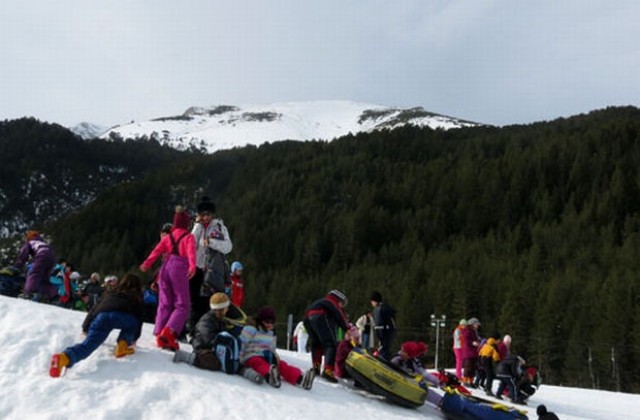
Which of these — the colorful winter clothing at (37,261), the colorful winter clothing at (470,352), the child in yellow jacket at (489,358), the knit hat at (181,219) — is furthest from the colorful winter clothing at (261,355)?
the colorful winter clothing at (470,352)

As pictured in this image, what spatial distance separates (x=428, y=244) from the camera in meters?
105

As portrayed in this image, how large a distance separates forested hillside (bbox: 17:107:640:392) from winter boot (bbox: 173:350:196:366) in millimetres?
33541

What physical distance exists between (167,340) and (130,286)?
813mm

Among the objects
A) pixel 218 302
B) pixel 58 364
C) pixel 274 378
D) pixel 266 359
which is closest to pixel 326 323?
pixel 266 359

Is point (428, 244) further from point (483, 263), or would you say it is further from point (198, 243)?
point (198, 243)

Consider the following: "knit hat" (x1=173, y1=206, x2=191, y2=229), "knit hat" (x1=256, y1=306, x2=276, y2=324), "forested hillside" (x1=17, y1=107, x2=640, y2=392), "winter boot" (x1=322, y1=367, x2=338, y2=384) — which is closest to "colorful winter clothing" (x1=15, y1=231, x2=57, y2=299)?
"knit hat" (x1=173, y1=206, x2=191, y2=229)

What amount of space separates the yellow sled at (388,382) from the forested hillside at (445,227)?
103 ft

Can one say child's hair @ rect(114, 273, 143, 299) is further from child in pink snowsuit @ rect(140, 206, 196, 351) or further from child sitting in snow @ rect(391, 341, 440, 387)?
child sitting in snow @ rect(391, 341, 440, 387)

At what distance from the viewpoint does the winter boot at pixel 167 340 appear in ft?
23.7

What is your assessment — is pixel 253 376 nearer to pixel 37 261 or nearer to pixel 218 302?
pixel 218 302

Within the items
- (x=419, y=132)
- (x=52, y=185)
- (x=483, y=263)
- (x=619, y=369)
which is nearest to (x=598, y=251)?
(x=483, y=263)

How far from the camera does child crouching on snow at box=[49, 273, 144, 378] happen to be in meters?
6.17

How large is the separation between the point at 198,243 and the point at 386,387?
3063 mm

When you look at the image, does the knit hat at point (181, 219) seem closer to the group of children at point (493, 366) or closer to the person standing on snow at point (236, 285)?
the person standing on snow at point (236, 285)
